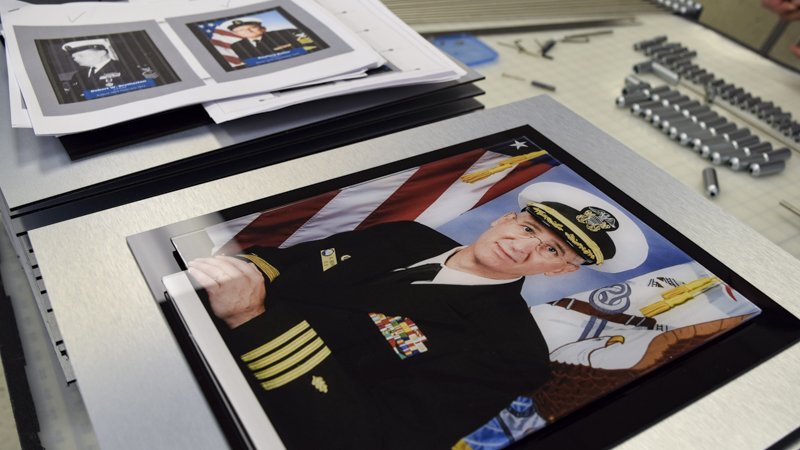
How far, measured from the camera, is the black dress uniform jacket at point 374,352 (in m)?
0.39

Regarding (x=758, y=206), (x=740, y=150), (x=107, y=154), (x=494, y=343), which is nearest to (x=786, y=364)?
(x=494, y=343)

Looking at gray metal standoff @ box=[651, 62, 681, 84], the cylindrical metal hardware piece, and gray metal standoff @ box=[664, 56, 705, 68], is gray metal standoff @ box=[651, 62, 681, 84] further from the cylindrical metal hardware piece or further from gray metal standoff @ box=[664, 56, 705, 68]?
the cylindrical metal hardware piece

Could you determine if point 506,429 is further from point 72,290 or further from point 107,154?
point 107,154

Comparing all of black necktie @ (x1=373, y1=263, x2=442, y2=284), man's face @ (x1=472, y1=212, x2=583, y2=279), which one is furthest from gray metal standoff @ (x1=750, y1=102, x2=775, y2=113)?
black necktie @ (x1=373, y1=263, x2=442, y2=284)

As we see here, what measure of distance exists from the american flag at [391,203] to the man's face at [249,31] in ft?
1.20

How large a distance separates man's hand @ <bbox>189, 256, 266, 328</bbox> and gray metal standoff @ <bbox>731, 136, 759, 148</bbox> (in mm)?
834

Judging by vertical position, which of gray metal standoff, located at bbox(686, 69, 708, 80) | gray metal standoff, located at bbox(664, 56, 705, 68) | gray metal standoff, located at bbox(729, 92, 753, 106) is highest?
gray metal standoff, located at bbox(664, 56, 705, 68)

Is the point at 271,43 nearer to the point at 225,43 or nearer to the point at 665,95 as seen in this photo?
the point at 225,43

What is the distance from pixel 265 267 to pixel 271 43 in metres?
0.44

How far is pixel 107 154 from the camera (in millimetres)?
635

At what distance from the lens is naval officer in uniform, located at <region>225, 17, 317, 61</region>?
0.78 m

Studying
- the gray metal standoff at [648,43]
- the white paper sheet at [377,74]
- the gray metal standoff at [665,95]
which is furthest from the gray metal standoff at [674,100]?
the white paper sheet at [377,74]

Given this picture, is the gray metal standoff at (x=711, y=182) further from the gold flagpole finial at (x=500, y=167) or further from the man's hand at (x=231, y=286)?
the man's hand at (x=231, y=286)

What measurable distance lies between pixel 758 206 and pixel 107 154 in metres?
0.91
